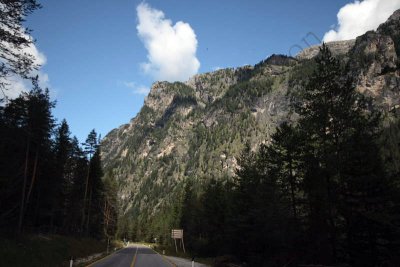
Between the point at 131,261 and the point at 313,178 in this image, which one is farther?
the point at 131,261

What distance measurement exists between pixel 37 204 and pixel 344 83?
38.6 meters

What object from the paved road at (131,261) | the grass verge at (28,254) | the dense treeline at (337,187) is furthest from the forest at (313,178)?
the paved road at (131,261)

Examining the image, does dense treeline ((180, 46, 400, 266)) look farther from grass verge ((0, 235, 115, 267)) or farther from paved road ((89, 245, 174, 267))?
grass verge ((0, 235, 115, 267))

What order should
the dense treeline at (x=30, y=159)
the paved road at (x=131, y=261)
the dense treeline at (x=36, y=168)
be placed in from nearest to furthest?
the dense treeline at (x=30, y=159) → the paved road at (x=131, y=261) → the dense treeline at (x=36, y=168)

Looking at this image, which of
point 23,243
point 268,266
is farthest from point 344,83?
point 23,243

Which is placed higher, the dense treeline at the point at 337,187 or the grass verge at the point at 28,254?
the dense treeline at the point at 337,187

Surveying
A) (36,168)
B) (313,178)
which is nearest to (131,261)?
(36,168)

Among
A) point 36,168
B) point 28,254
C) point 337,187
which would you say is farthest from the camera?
point 36,168

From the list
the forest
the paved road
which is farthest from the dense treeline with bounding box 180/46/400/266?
the paved road

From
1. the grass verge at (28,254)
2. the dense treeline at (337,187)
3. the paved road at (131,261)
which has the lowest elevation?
the paved road at (131,261)

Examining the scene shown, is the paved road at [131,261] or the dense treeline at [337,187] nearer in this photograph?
the dense treeline at [337,187]

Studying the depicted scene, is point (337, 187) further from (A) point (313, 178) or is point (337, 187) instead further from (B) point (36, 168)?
(B) point (36, 168)

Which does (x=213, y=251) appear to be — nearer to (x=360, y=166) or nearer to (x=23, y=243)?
(x=23, y=243)

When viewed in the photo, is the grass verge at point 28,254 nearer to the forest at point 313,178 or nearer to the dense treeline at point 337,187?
the forest at point 313,178
